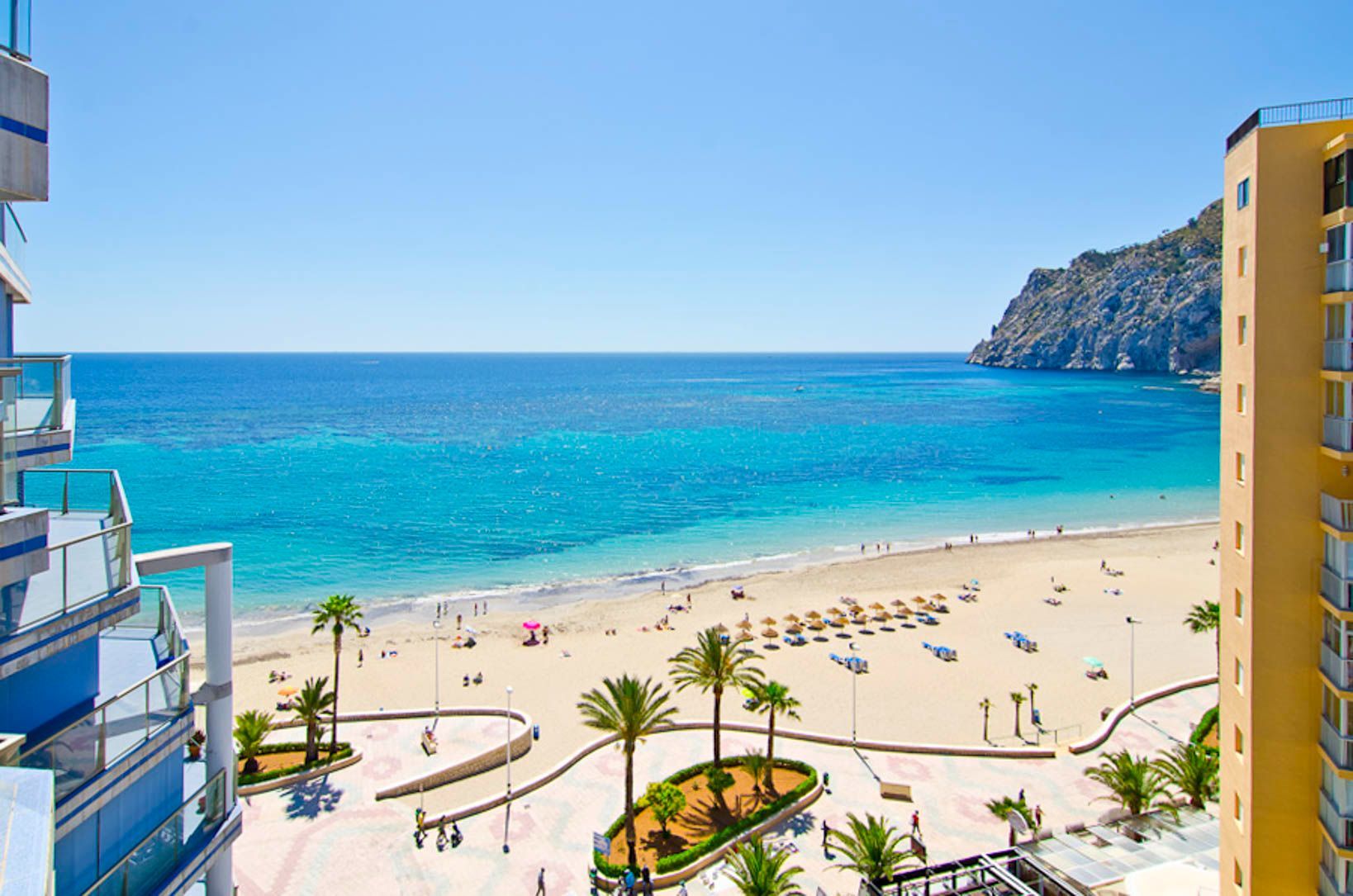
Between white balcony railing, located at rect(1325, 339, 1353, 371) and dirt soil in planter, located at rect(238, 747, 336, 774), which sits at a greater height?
white balcony railing, located at rect(1325, 339, 1353, 371)

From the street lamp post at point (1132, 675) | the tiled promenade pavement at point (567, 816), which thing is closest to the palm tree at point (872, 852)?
the tiled promenade pavement at point (567, 816)

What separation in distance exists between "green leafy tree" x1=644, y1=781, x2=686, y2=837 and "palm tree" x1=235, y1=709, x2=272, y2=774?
12.2 m

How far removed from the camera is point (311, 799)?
22188mm

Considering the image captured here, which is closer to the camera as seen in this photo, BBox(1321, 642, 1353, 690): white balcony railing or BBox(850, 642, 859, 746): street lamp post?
BBox(1321, 642, 1353, 690): white balcony railing

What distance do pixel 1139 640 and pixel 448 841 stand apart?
33.0m

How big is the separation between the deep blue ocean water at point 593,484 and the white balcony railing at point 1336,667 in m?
41.4

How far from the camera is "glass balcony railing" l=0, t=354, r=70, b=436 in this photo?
827 cm

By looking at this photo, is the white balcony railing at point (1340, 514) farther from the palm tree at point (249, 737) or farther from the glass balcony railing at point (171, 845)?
the palm tree at point (249, 737)

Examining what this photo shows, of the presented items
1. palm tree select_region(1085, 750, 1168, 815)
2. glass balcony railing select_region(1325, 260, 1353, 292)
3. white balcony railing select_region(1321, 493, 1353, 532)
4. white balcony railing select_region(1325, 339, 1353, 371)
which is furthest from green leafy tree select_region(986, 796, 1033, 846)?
glass balcony railing select_region(1325, 260, 1353, 292)

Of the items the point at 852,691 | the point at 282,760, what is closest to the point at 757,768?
the point at 852,691

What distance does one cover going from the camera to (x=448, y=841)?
20.3 m

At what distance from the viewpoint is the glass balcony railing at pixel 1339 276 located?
10883mm

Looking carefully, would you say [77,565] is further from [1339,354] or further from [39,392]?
[1339,354]

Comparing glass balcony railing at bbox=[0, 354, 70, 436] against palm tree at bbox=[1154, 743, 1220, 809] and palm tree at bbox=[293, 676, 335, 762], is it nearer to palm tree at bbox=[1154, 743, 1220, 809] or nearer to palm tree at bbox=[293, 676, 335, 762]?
palm tree at bbox=[293, 676, 335, 762]
